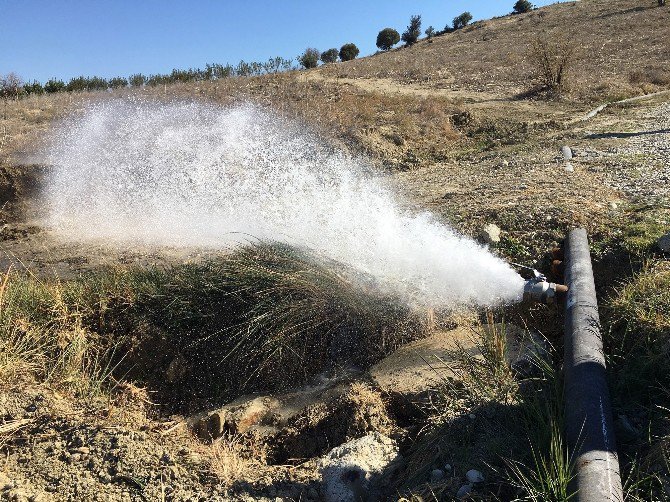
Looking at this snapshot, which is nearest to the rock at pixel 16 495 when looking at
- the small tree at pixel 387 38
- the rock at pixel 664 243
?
the rock at pixel 664 243

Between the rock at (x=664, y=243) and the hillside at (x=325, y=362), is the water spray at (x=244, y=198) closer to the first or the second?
the hillside at (x=325, y=362)

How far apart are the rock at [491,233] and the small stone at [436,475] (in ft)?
11.2

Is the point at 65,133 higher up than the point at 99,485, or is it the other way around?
the point at 65,133

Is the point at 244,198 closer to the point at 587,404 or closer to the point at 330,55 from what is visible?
the point at 587,404

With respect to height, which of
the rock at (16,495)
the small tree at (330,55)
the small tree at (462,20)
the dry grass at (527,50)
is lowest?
the rock at (16,495)

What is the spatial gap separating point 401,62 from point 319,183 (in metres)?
18.5

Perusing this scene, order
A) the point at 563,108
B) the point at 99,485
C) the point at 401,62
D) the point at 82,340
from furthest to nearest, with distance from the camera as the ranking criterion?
the point at 401,62 < the point at 563,108 < the point at 82,340 < the point at 99,485

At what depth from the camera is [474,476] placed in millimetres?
3016

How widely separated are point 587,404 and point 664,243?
2.91 m

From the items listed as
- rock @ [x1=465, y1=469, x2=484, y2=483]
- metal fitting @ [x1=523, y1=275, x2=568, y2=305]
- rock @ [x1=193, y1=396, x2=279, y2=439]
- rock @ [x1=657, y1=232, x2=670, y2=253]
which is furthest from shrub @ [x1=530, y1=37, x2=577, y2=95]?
rock @ [x1=465, y1=469, x2=484, y2=483]

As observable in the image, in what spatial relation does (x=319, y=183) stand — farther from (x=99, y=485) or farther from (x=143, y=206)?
(x=99, y=485)

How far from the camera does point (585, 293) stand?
4.32 meters

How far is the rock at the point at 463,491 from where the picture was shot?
2918 mm

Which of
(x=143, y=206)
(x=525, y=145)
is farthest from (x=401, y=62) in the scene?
(x=143, y=206)
